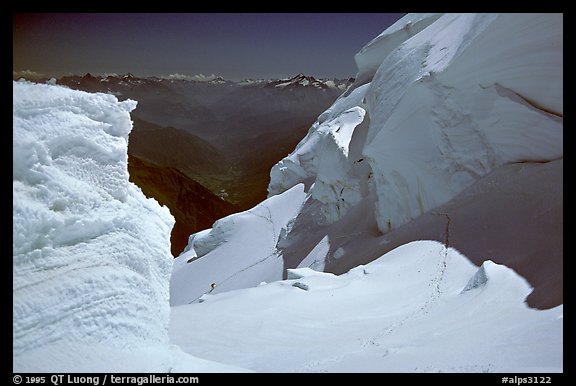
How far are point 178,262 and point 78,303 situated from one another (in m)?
18.3

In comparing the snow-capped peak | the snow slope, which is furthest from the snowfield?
the snow-capped peak

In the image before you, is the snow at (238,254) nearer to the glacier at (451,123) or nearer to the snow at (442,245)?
the glacier at (451,123)

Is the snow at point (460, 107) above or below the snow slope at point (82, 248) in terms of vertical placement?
above

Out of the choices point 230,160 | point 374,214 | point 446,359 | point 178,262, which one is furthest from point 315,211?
point 230,160

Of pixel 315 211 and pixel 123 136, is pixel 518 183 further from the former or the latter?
pixel 315 211

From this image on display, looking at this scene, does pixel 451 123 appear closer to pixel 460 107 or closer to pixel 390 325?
pixel 460 107

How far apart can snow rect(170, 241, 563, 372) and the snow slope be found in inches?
40.4

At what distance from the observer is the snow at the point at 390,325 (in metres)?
3.40

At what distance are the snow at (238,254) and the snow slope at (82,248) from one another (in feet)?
37.1

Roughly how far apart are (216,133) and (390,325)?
10914 centimetres

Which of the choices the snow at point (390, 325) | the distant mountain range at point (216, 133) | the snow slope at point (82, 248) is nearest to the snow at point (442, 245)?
the snow at point (390, 325)

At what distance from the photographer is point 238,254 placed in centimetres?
1730

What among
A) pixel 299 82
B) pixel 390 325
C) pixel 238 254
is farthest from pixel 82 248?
pixel 299 82

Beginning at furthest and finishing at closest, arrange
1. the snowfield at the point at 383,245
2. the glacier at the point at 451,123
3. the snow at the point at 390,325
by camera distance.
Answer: the glacier at the point at 451,123 < the snow at the point at 390,325 < the snowfield at the point at 383,245
